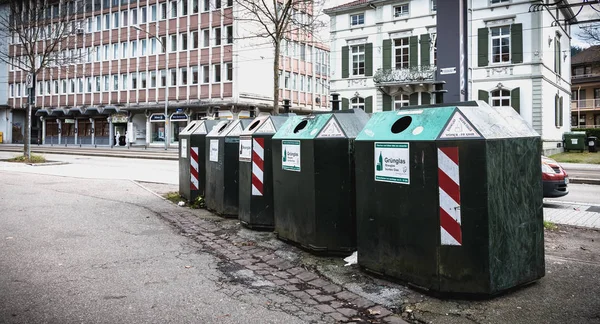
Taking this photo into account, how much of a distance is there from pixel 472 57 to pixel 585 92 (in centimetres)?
3854

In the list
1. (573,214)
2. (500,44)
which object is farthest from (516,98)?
→ (573,214)

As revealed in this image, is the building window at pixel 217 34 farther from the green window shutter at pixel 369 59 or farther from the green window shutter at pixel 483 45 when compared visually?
the green window shutter at pixel 483 45

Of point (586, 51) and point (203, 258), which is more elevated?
point (586, 51)

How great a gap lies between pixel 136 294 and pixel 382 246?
7.28ft

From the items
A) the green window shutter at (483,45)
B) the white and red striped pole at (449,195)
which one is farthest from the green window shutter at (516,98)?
the white and red striped pole at (449,195)

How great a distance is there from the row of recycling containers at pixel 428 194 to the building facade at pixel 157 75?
3154 cm

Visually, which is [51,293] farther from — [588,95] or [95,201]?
[588,95]

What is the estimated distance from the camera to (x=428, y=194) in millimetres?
3852

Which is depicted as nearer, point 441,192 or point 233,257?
point 441,192

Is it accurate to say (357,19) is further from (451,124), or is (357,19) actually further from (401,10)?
(451,124)

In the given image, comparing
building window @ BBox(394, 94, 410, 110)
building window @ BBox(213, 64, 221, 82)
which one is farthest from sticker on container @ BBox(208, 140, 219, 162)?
building window @ BBox(213, 64, 221, 82)

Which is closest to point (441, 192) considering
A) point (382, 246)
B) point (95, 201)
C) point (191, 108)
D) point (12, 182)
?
point (382, 246)

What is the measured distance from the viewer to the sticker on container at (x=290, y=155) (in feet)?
17.6

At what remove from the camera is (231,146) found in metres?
7.18
